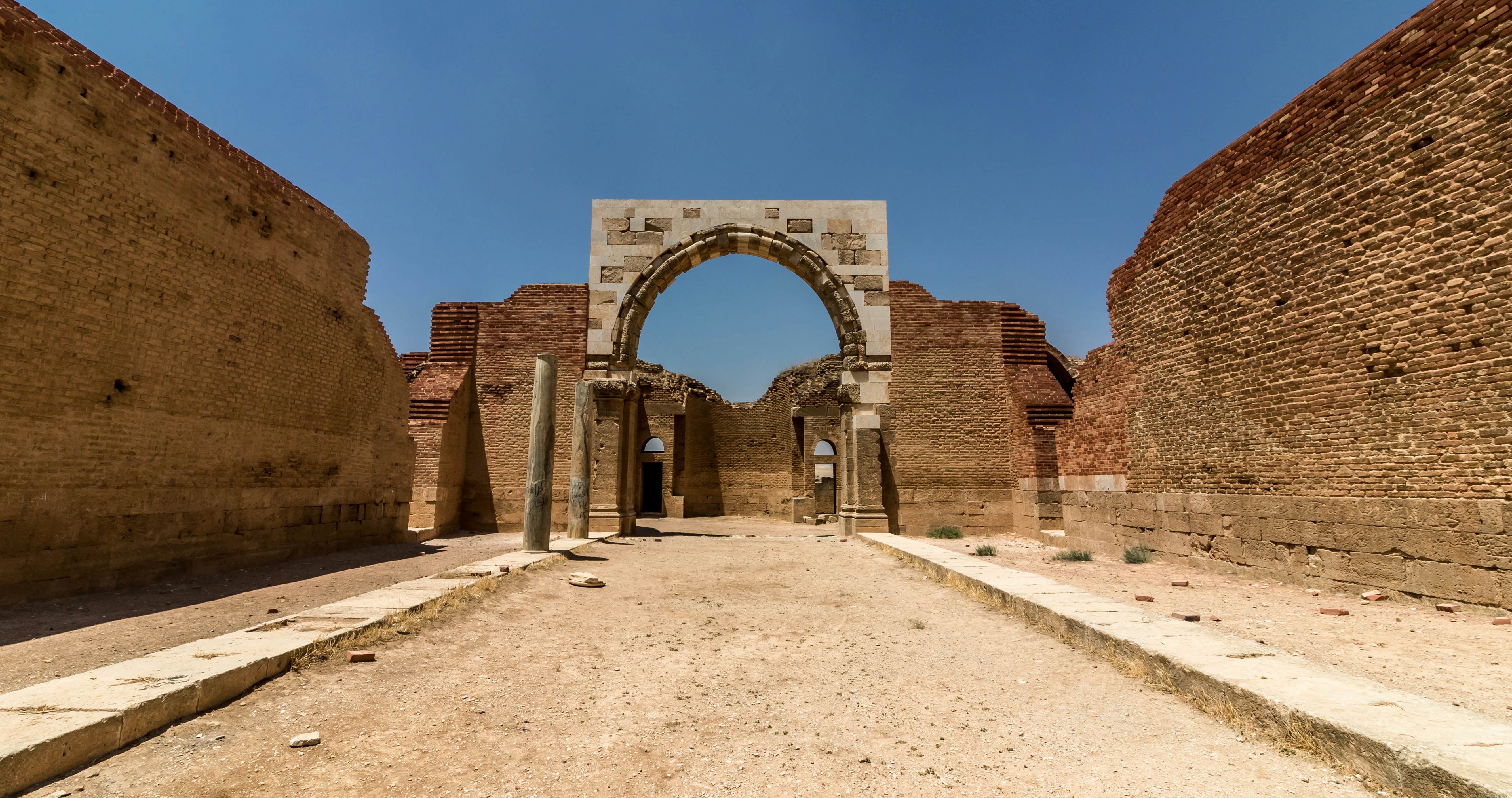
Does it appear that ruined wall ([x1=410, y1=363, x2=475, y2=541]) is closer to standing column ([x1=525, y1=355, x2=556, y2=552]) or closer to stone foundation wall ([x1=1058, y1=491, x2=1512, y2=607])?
standing column ([x1=525, y1=355, x2=556, y2=552])

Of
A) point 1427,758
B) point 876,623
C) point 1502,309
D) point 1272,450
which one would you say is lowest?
point 876,623

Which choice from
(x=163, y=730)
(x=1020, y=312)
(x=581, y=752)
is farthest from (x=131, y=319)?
(x=1020, y=312)

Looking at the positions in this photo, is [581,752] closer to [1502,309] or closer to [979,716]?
[979,716]

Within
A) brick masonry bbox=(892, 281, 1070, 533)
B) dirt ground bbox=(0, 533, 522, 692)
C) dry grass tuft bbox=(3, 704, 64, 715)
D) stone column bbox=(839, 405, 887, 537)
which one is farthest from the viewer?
brick masonry bbox=(892, 281, 1070, 533)

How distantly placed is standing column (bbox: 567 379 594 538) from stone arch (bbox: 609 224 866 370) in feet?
5.41

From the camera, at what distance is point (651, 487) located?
2712 cm

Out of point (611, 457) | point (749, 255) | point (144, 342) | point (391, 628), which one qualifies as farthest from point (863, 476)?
point (144, 342)

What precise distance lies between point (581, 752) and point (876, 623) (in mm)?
3047

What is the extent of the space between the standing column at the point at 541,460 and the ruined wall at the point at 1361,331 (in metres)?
8.48

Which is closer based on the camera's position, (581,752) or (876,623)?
(581,752)

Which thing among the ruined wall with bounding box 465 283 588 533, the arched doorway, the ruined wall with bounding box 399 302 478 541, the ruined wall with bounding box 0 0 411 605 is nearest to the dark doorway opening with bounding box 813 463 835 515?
the arched doorway

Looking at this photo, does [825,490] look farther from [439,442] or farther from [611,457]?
[439,442]

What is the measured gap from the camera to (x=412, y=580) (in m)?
6.16

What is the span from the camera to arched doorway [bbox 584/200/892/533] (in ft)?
44.8
